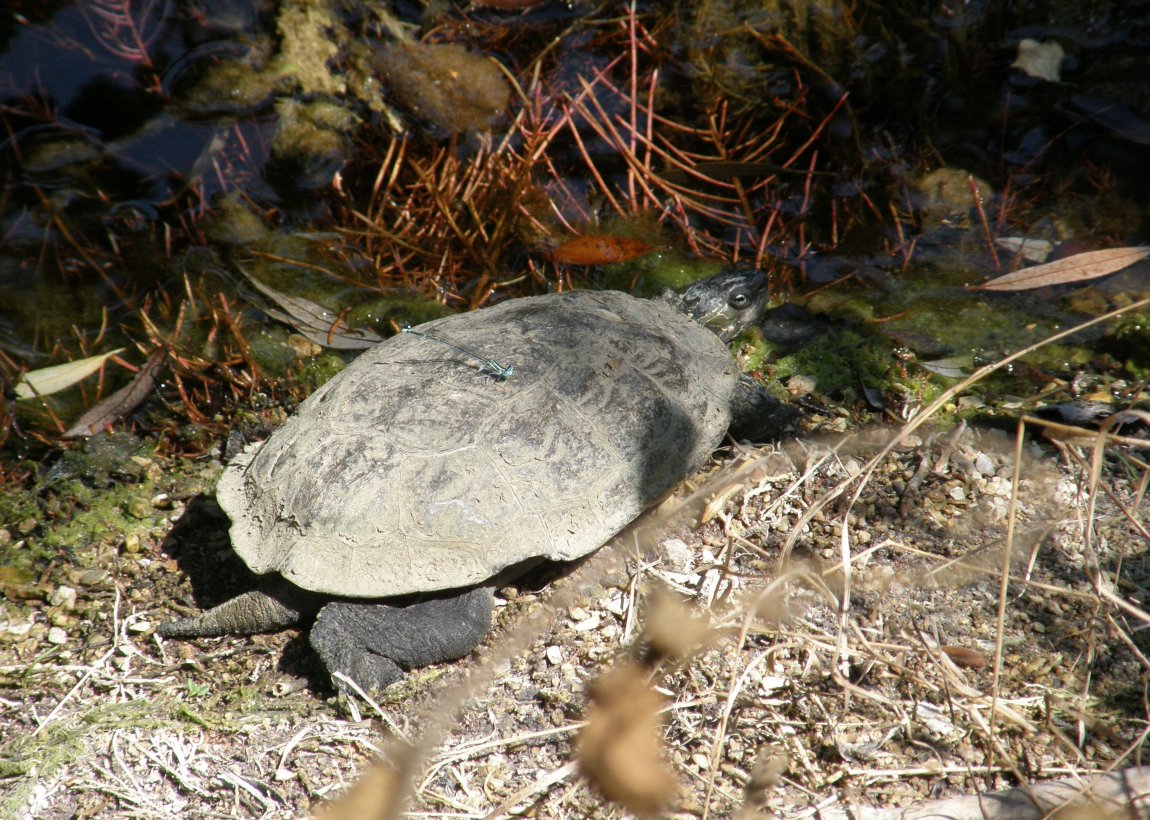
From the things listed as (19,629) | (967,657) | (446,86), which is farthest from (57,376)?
(967,657)

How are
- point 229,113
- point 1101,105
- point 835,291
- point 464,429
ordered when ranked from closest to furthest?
point 464,429 < point 835,291 < point 1101,105 < point 229,113

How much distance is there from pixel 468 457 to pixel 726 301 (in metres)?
1.66

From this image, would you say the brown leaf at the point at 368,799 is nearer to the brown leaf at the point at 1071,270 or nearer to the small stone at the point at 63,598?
the small stone at the point at 63,598

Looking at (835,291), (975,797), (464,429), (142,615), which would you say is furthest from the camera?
(835,291)

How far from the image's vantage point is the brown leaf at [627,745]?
2.09 m

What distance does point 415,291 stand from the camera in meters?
4.05

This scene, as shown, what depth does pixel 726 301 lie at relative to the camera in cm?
362

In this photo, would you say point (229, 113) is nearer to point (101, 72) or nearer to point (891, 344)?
point (101, 72)

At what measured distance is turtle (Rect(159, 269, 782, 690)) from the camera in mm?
2453

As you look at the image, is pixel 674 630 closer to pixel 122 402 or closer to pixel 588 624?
pixel 588 624

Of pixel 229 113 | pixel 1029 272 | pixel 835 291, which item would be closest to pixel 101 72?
pixel 229 113

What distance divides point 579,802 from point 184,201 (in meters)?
3.84

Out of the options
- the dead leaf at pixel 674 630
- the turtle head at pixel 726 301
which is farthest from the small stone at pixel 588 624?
the turtle head at pixel 726 301

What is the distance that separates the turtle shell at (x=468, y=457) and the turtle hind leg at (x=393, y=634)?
5.4 inches
